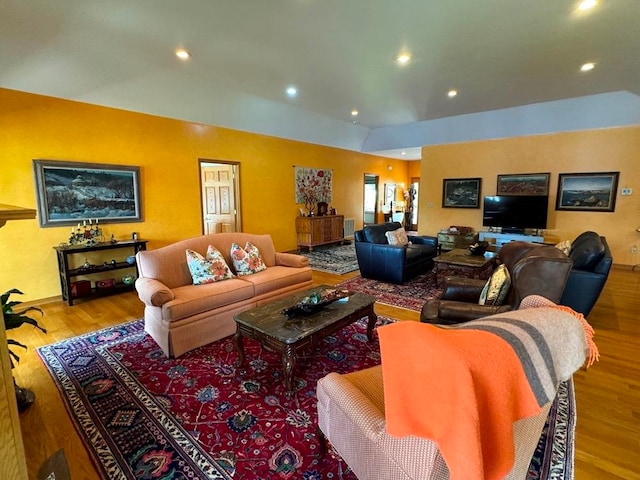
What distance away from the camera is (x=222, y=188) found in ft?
20.8

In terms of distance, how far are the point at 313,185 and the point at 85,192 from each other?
15.8 feet

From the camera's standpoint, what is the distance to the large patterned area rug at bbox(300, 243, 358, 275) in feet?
18.9

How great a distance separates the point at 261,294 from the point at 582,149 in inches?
266

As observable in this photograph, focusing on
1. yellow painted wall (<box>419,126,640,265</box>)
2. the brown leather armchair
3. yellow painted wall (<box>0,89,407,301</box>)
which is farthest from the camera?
yellow painted wall (<box>419,126,640,265</box>)

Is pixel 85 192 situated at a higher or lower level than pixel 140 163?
lower

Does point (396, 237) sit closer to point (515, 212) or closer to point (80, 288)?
point (515, 212)

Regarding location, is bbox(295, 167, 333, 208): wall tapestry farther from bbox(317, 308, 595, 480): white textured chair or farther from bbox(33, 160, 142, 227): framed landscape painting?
bbox(317, 308, 595, 480): white textured chair

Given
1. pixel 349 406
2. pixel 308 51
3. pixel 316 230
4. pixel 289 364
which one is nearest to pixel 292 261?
pixel 289 364

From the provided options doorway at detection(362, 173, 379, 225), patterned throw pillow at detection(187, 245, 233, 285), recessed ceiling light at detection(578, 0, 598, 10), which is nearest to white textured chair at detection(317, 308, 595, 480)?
patterned throw pillow at detection(187, 245, 233, 285)

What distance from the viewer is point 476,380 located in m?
0.79

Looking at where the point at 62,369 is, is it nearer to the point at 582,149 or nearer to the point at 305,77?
the point at 305,77

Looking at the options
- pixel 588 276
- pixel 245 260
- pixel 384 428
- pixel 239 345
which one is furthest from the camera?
pixel 245 260

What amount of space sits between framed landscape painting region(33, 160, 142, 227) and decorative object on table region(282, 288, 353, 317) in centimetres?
355

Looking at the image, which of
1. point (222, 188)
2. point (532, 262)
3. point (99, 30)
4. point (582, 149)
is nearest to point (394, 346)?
point (532, 262)
